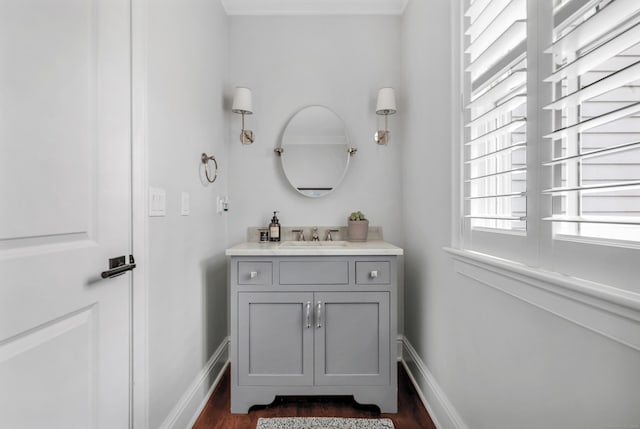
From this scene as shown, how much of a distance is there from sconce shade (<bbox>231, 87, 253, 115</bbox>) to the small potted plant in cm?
103

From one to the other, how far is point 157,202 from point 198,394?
1091 mm

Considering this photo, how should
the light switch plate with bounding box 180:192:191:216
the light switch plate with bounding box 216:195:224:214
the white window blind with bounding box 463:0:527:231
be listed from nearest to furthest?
1. the white window blind with bounding box 463:0:527:231
2. the light switch plate with bounding box 180:192:191:216
3. the light switch plate with bounding box 216:195:224:214

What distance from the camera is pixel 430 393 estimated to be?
168 cm

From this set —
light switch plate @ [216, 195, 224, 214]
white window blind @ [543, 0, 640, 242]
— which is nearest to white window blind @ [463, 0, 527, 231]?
white window blind @ [543, 0, 640, 242]

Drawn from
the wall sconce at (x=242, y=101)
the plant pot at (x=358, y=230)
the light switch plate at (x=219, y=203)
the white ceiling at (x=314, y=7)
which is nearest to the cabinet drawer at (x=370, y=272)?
the plant pot at (x=358, y=230)

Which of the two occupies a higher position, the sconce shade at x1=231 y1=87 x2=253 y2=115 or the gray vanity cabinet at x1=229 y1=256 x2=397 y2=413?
the sconce shade at x1=231 y1=87 x2=253 y2=115

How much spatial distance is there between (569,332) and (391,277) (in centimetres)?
97

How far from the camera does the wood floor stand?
1.64 m

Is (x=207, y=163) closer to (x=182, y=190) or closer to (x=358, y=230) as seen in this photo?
(x=182, y=190)

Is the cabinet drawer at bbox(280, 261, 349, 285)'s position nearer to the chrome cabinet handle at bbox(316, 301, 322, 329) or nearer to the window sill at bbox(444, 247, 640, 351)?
the chrome cabinet handle at bbox(316, 301, 322, 329)

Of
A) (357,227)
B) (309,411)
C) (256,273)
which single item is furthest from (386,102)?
(309,411)

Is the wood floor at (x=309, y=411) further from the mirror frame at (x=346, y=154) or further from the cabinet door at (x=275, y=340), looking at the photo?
the mirror frame at (x=346, y=154)

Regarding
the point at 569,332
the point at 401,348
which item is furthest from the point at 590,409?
the point at 401,348

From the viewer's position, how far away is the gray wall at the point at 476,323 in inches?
27.4
